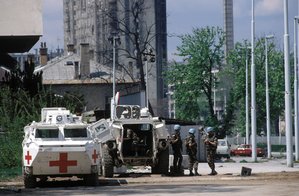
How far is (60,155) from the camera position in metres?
31.3

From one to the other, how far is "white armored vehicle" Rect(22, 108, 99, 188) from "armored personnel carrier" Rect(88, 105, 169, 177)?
481 centimetres

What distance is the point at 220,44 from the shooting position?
319 feet

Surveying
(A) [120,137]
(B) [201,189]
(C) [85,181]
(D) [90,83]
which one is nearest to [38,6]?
(A) [120,137]

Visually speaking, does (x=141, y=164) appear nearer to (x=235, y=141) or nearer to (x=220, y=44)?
(x=220, y=44)

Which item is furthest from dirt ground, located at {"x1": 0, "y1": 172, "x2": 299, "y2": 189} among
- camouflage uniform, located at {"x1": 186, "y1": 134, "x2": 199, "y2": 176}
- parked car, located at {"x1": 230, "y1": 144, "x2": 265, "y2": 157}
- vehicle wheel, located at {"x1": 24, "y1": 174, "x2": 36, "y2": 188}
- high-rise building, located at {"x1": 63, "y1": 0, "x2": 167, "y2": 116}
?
high-rise building, located at {"x1": 63, "y1": 0, "x2": 167, "y2": 116}

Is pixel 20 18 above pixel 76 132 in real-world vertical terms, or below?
above

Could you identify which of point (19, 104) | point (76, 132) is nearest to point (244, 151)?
point (19, 104)

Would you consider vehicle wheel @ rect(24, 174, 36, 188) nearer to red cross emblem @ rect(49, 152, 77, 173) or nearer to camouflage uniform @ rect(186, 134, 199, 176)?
red cross emblem @ rect(49, 152, 77, 173)

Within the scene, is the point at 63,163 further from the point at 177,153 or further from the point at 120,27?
the point at 120,27

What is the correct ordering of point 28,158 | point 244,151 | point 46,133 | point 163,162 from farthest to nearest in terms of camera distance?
point 244,151 → point 163,162 → point 46,133 → point 28,158

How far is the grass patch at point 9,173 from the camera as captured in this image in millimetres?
38537

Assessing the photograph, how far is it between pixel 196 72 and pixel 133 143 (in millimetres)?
56864

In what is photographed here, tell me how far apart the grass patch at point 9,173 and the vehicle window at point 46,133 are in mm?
5057

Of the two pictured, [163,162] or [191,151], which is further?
[163,162]
